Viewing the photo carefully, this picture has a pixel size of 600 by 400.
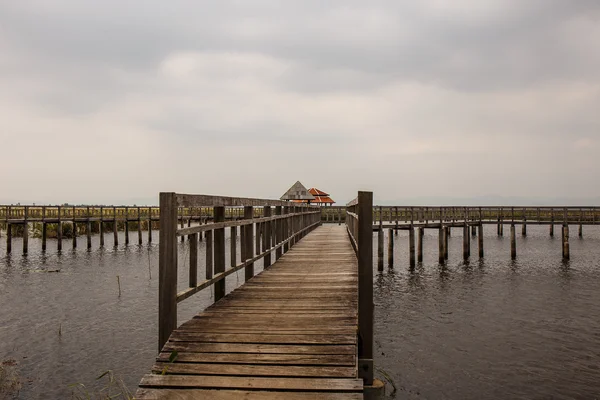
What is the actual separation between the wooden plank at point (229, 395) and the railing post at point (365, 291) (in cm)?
175

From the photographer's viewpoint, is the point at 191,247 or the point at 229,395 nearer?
the point at 229,395

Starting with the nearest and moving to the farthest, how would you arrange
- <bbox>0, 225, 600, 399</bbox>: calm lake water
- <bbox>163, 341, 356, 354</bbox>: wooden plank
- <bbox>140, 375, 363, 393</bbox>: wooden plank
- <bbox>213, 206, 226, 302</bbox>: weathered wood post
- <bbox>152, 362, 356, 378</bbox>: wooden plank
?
<bbox>140, 375, 363, 393</bbox>: wooden plank
<bbox>152, 362, 356, 378</bbox>: wooden plank
<bbox>163, 341, 356, 354</bbox>: wooden plank
<bbox>213, 206, 226, 302</bbox>: weathered wood post
<bbox>0, 225, 600, 399</bbox>: calm lake water

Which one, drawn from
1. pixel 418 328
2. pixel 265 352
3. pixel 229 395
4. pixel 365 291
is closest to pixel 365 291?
pixel 365 291

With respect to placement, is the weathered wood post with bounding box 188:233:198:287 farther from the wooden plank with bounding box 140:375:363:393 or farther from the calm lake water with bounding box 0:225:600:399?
the calm lake water with bounding box 0:225:600:399

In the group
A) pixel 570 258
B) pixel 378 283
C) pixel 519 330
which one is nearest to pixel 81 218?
pixel 378 283

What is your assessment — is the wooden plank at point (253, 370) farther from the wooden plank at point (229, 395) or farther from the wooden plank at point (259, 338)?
the wooden plank at point (259, 338)

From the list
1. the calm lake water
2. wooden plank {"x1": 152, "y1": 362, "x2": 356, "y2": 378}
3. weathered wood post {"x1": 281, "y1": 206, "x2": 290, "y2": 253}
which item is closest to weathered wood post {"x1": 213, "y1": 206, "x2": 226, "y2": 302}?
wooden plank {"x1": 152, "y1": 362, "x2": 356, "y2": 378}

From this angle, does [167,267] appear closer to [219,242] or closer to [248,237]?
[219,242]

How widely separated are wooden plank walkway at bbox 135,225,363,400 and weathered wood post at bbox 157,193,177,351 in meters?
0.15

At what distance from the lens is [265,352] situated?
450cm

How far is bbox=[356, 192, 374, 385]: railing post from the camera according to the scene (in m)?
5.45

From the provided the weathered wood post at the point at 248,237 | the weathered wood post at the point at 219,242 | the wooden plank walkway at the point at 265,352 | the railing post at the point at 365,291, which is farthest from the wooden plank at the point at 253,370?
the weathered wood post at the point at 248,237

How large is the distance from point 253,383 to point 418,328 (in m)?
11.3

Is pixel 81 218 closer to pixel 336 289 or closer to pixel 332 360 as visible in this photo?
pixel 336 289
